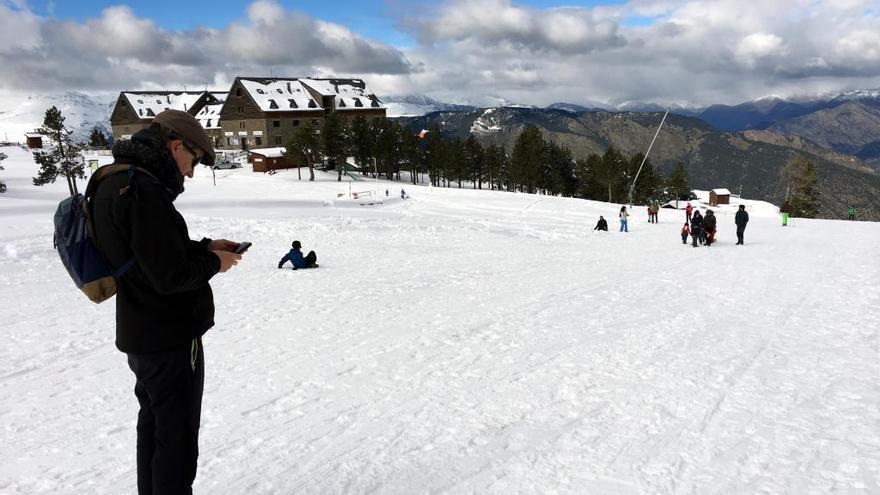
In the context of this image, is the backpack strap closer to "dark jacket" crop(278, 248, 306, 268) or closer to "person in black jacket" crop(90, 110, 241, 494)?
"person in black jacket" crop(90, 110, 241, 494)

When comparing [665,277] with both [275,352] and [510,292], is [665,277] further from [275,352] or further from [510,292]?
[275,352]

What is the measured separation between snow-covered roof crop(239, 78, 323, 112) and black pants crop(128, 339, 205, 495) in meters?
98.7

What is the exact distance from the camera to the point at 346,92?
104062 mm

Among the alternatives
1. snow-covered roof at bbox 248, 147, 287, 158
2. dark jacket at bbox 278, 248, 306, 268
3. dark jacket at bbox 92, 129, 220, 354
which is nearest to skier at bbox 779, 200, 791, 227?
dark jacket at bbox 278, 248, 306, 268

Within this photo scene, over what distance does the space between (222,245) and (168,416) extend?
42.0 inches

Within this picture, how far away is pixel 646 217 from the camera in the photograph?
4200 centimetres

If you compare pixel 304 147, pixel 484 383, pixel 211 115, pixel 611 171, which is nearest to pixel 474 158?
pixel 611 171

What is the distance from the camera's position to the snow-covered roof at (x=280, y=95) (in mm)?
94688

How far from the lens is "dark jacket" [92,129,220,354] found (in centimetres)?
266

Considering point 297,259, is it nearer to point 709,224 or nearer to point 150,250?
point 150,250

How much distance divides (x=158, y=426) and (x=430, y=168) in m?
86.5

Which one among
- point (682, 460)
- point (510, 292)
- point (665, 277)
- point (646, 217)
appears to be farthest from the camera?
point (646, 217)

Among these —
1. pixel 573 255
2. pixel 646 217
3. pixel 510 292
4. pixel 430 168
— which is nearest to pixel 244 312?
pixel 510 292

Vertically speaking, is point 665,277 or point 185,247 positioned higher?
point 185,247
